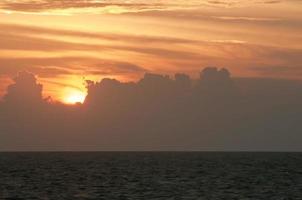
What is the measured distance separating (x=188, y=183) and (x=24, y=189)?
26835 millimetres

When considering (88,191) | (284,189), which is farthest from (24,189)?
(284,189)

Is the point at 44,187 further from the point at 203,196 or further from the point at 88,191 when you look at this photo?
the point at 203,196

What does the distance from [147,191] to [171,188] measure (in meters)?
6.55

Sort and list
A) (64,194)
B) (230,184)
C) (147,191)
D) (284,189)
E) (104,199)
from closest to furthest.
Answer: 1. (104,199)
2. (64,194)
3. (147,191)
4. (284,189)
5. (230,184)

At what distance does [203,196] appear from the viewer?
86.6 metres

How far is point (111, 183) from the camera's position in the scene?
110 meters

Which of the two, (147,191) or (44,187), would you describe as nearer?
(147,191)

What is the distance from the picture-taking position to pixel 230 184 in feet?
362

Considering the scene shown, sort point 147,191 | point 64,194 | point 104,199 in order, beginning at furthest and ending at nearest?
1. point 147,191
2. point 64,194
3. point 104,199

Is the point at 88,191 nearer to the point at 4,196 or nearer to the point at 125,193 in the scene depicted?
the point at 125,193

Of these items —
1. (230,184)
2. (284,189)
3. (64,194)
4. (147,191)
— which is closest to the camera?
(64,194)

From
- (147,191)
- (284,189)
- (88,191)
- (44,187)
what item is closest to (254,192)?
(284,189)

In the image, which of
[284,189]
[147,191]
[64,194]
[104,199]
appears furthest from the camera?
[284,189]

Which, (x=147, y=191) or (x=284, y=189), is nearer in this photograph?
(x=147, y=191)
